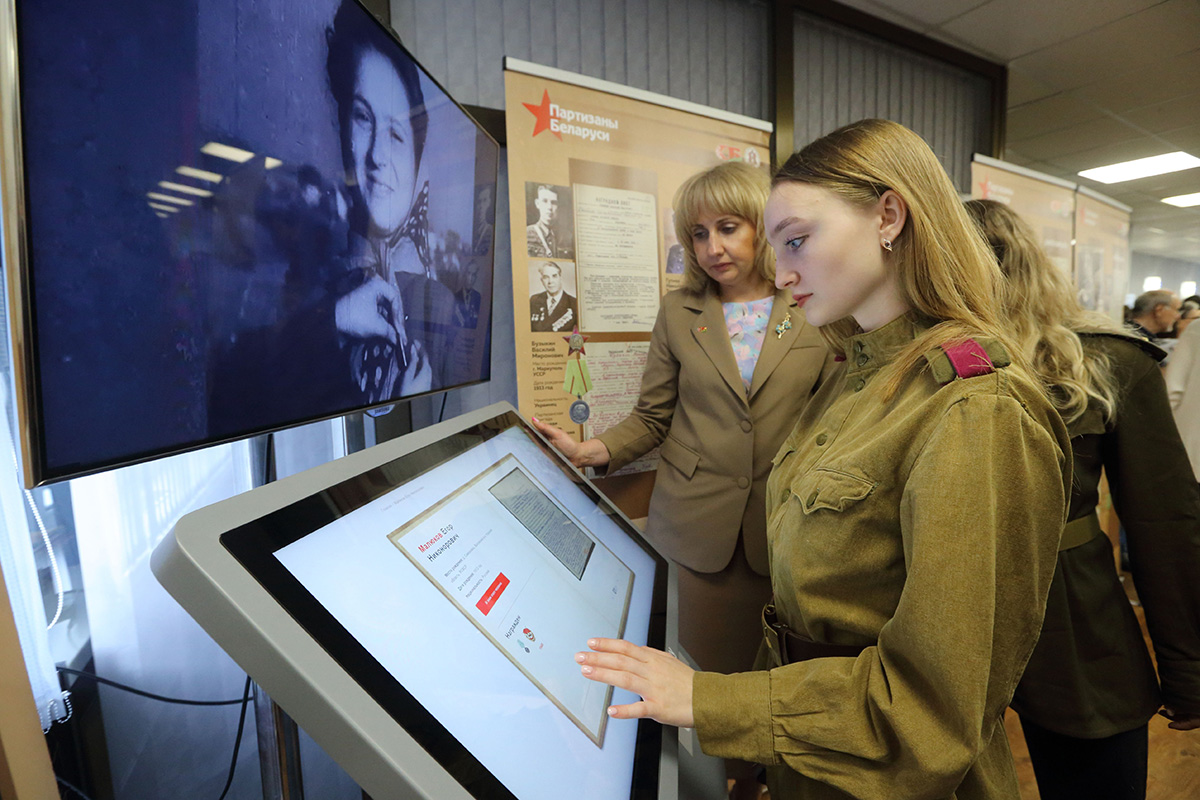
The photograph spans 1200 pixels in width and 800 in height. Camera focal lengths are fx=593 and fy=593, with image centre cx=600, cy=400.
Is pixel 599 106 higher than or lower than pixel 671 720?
higher

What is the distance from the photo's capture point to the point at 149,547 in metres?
0.96

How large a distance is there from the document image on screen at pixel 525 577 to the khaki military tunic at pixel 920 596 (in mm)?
145

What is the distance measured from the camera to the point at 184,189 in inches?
22.1

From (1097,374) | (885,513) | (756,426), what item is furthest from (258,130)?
(1097,374)

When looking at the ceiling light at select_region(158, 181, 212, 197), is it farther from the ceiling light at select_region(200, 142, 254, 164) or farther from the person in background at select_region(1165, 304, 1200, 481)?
the person in background at select_region(1165, 304, 1200, 481)

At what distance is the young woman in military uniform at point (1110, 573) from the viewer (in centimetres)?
109

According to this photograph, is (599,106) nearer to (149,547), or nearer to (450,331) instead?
(450,331)

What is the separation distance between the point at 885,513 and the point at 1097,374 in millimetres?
756

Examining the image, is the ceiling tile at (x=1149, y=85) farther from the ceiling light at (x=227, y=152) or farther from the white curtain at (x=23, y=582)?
the white curtain at (x=23, y=582)

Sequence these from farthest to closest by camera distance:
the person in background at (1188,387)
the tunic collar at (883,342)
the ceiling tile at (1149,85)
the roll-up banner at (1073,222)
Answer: the ceiling tile at (1149,85) → the roll-up banner at (1073,222) → the person in background at (1188,387) → the tunic collar at (883,342)

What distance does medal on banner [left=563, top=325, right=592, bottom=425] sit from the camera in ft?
6.41

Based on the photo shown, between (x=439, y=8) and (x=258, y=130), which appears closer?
(x=258, y=130)

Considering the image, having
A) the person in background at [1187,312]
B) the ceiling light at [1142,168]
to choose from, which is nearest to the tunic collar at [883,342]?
the person in background at [1187,312]

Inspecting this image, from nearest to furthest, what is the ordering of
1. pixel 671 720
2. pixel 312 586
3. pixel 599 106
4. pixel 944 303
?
pixel 312 586, pixel 671 720, pixel 944 303, pixel 599 106
